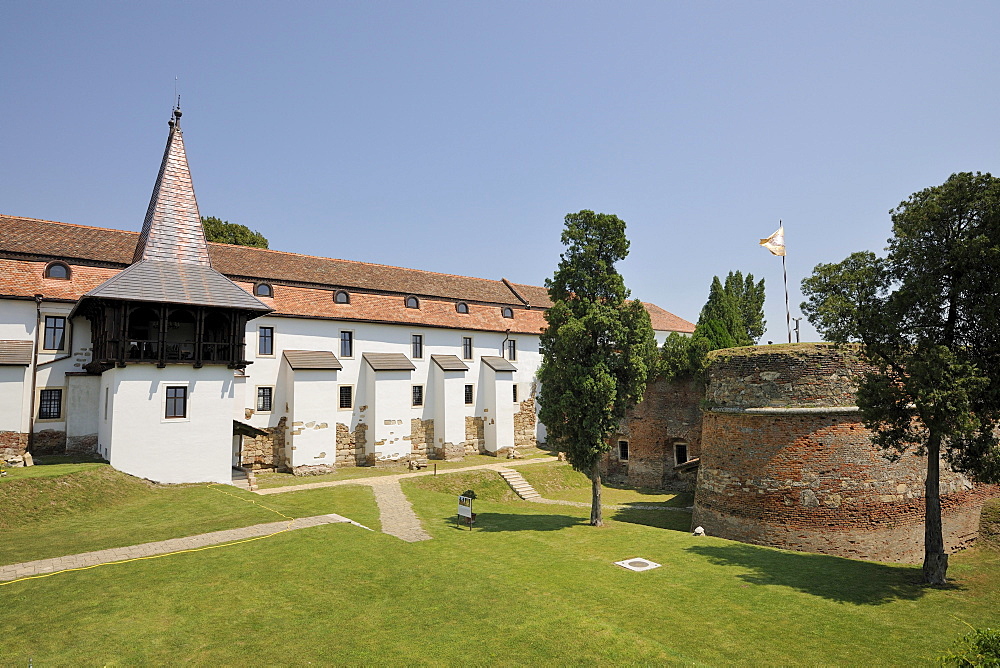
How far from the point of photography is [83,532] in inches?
557

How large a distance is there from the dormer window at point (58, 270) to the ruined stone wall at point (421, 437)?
17859mm

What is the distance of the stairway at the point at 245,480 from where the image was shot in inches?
856

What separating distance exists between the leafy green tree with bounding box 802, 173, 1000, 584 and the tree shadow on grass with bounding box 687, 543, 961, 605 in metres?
0.85

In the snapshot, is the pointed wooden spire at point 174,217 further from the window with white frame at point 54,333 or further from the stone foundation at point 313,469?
the stone foundation at point 313,469

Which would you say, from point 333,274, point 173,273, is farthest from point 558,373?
point 333,274

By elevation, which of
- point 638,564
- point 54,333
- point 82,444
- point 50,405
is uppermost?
point 54,333

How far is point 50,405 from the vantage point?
71.7 ft

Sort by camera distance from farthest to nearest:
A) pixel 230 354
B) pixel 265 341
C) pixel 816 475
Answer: pixel 265 341 → pixel 230 354 → pixel 816 475

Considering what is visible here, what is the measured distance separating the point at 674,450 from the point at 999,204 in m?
17.8

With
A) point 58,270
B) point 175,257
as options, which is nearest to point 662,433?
point 175,257

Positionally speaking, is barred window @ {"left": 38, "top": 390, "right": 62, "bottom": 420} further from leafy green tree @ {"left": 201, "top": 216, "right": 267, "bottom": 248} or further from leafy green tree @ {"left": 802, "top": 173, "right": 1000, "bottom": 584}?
leafy green tree @ {"left": 802, "top": 173, "right": 1000, "bottom": 584}

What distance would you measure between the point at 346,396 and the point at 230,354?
836 cm

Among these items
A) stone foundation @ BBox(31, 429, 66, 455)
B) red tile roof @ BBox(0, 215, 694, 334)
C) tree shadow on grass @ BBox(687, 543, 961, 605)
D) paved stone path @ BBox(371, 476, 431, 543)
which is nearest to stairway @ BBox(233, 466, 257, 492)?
paved stone path @ BBox(371, 476, 431, 543)

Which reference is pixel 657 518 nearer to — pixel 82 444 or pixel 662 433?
pixel 662 433
